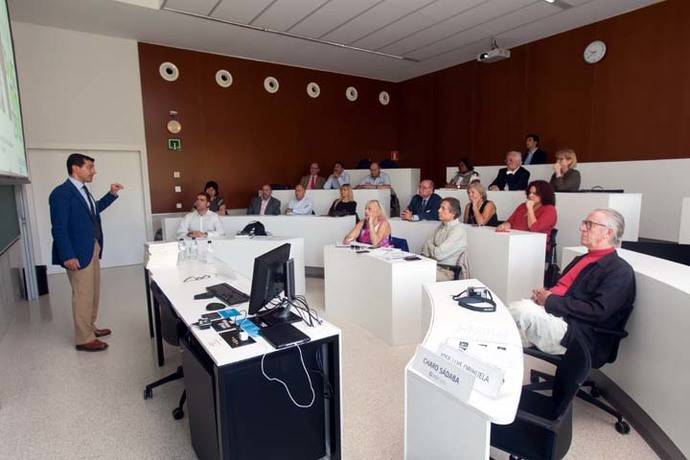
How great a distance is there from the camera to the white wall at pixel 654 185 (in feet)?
13.9

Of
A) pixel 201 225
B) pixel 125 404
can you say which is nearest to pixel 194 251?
pixel 125 404

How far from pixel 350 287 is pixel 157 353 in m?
1.77

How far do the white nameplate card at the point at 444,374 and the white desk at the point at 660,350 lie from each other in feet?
3.98

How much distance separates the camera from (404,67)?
802cm

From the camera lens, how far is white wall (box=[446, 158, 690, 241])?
13.9 feet

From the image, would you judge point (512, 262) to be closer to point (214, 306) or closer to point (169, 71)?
point (214, 306)

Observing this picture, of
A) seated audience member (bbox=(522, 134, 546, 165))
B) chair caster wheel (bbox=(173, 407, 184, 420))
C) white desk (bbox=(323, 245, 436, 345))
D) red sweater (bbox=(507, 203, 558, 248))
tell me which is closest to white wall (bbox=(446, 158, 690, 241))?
seated audience member (bbox=(522, 134, 546, 165))

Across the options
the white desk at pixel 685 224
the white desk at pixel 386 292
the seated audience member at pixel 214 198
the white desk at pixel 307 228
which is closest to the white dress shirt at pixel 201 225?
the white desk at pixel 307 228

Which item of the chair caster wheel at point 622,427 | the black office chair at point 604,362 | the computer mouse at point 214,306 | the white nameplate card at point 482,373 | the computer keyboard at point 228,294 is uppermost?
the white nameplate card at point 482,373

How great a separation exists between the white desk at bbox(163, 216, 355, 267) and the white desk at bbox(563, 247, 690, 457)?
148 inches

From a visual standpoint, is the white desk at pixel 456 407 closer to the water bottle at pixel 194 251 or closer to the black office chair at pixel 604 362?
the black office chair at pixel 604 362

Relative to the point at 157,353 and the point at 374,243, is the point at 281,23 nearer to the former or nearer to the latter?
the point at 374,243

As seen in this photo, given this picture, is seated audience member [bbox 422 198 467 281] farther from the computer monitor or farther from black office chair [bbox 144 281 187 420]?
black office chair [bbox 144 281 187 420]

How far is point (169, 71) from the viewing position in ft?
21.4
